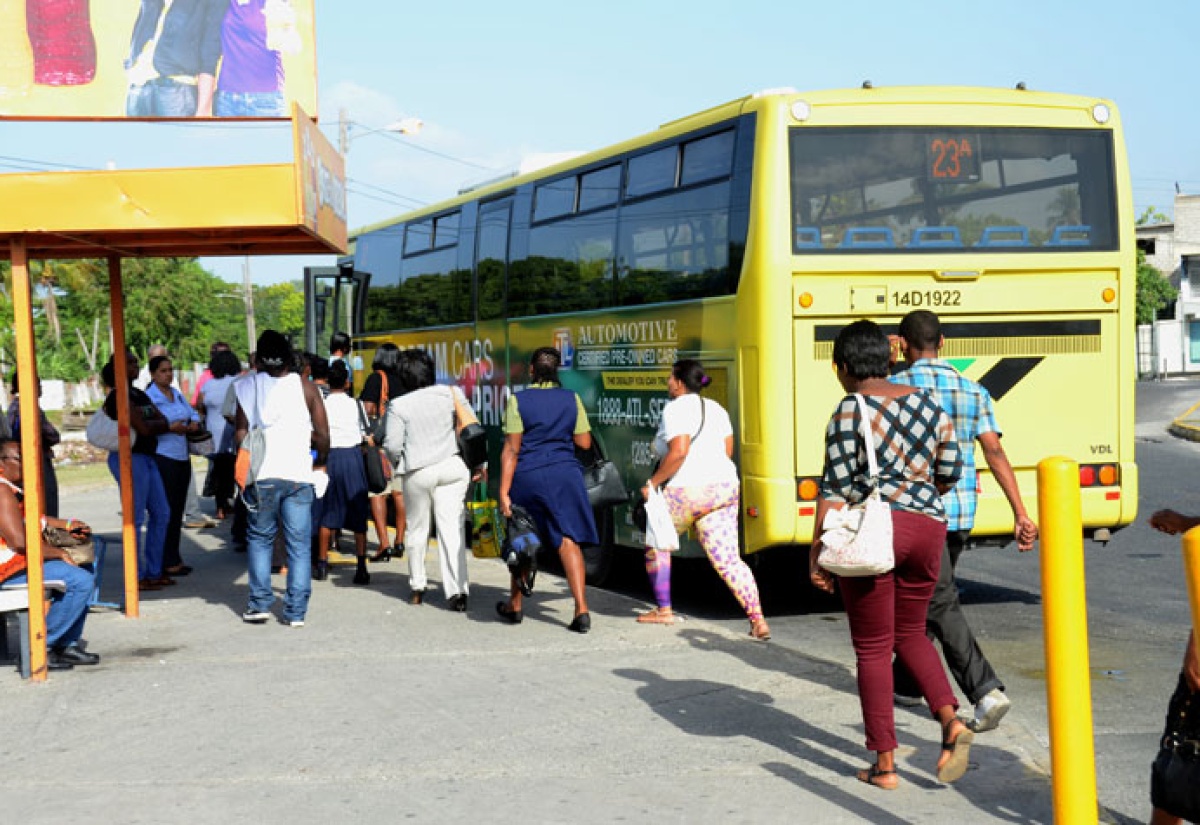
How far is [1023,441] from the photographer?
995 centimetres

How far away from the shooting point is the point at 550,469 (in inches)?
377

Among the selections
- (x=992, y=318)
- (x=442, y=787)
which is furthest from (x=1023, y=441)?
(x=442, y=787)

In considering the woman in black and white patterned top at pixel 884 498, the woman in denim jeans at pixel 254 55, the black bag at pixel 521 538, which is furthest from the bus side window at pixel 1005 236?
the woman in denim jeans at pixel 254 55

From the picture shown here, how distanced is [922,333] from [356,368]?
13.1 m

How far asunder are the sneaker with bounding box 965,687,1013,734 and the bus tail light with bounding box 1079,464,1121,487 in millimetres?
3870

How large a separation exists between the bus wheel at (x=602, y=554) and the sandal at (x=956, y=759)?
6065 mm

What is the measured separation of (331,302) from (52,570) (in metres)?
11.7

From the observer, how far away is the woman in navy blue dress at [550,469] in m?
9.56

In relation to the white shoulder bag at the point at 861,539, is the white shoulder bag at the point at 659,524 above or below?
below

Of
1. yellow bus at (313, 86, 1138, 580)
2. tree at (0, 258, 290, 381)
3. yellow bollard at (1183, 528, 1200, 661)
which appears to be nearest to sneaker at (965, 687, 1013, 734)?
yellow bollard at (1183, 528, 1200, 661)

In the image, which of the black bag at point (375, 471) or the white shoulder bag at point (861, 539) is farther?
the black bag at point (375, 471)

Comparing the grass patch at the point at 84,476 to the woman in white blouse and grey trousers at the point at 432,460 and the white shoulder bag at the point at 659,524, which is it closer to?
the woman in white blouse and grey trousers at the point at 432,460

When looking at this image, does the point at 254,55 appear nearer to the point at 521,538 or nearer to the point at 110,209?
the point at 110,209

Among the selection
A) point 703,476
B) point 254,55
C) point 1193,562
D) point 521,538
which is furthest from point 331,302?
point 1193,562
